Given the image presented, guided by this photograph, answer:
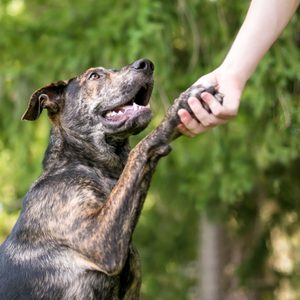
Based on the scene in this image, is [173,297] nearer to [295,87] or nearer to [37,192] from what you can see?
[295,87]

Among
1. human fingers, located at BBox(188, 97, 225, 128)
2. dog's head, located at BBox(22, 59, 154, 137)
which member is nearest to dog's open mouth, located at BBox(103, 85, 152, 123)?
dog's head, located at BBox(22, 59, 154, 137)

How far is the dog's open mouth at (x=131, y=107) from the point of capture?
532 centimetres

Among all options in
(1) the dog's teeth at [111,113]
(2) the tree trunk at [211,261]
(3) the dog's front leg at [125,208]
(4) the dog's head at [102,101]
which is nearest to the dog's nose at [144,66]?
(4) the dog's head at [102,101]

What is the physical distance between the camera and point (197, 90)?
14.3 feet

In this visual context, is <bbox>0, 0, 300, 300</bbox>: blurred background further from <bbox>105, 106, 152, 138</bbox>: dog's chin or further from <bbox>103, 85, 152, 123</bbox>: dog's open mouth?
<bbox>105, 106, 152, 138</bbox>: dog's chin

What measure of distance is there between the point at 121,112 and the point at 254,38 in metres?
1.35

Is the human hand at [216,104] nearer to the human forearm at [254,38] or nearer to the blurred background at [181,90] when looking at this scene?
the human forearm at [254,38]

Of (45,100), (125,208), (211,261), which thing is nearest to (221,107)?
(125,208)

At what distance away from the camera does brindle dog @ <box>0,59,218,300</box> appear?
15.3ft

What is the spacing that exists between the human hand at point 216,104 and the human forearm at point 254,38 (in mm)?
37

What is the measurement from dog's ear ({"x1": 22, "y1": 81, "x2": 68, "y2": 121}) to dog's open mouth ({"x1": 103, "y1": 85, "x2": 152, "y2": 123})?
0.33 m

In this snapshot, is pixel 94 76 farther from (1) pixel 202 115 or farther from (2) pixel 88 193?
(1) pixel 202 115

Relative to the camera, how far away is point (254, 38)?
4328 millimetres

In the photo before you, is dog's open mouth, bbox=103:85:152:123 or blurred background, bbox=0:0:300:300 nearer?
dog's open mouth, bbox=103:85:152:123
